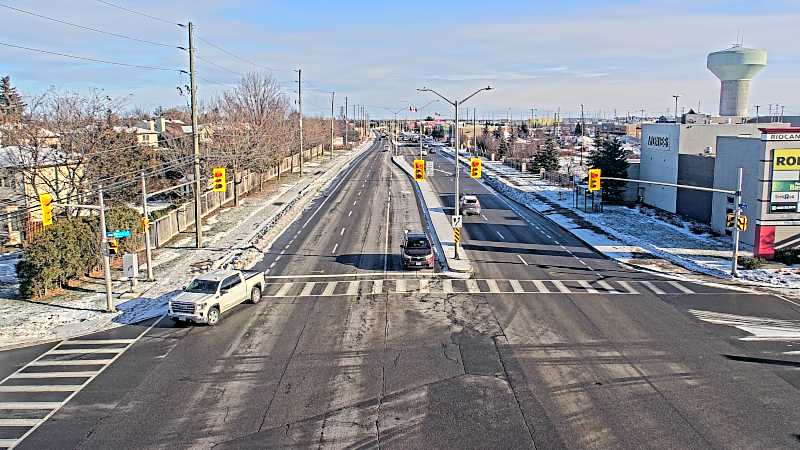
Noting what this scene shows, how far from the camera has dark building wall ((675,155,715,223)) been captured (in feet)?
162

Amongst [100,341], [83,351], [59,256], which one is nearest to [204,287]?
[100,341]

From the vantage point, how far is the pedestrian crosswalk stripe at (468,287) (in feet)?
97.5

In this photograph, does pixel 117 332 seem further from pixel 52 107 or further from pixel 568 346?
pixel 52 107

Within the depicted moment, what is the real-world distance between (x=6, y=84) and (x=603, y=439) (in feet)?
381

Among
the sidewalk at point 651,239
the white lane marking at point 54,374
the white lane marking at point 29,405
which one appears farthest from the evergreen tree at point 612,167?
the white lane marking at point 29,405

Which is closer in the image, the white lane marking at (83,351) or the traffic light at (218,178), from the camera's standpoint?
the white lane marking at (83,351)

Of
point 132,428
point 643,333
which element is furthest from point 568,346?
point 132,428

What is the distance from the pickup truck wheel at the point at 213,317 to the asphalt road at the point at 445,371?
1.33 feet

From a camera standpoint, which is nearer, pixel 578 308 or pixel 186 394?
pixel 186 394

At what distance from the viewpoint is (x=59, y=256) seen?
29.3 metres

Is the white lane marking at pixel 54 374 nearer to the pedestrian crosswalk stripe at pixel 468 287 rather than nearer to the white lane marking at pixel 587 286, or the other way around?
the pedestrian crosswalk stripe at pixel 468 287

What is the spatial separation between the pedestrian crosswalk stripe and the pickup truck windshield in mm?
4096

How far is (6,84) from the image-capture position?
106 metres

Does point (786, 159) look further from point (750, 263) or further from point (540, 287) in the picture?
point (540, 287)
